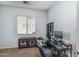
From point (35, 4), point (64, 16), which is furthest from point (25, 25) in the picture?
point (64, 16)

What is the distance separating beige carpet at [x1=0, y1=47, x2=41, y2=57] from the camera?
4.11 feet

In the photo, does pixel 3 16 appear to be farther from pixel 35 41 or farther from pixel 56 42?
pixel 56 42

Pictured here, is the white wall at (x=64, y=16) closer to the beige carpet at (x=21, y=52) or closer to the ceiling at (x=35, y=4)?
the ceiling at (x=35, y=4)

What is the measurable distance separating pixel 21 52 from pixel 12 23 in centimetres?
45

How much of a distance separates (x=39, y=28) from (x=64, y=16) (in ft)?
1.36

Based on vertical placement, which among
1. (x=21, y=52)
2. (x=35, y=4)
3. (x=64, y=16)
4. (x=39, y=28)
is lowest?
(x=21, y=52)

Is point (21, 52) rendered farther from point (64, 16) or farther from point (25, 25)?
point (64, 16)

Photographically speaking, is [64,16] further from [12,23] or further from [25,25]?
[12,23]

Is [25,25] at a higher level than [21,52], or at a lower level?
higher

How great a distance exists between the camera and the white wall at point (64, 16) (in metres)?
1.26

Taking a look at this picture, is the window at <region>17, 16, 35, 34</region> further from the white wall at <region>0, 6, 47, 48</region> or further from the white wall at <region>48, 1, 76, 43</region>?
the white wall at <region>48, 1, 76, 43</region>

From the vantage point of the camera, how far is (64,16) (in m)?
1.30

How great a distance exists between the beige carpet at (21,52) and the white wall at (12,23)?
7 cm

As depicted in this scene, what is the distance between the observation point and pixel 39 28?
1.32 meters
